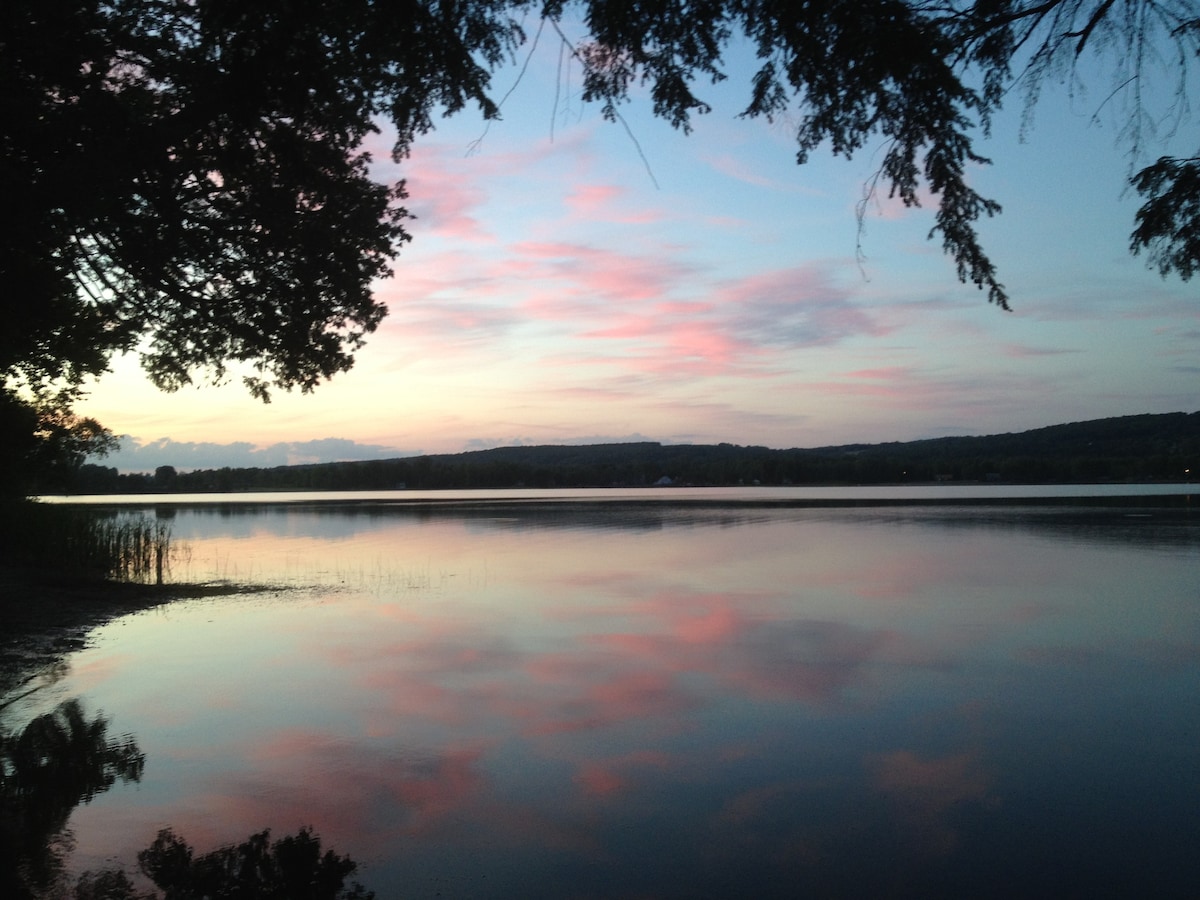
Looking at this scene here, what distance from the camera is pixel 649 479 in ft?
484

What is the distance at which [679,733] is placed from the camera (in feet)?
27.7

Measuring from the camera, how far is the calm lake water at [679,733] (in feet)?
18.5

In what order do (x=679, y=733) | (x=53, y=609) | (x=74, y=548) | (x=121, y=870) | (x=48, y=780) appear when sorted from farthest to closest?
1. (x=74, y=548)
2. (x=53, y=609)
3. (x=679, y=733)
4. (x=48, y=780)
5. (x=121, y=870)

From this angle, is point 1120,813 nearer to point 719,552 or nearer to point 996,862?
point 996,862

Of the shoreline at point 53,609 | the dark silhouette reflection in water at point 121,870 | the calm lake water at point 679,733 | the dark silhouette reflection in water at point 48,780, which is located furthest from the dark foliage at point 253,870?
the shoreline at point 53,609

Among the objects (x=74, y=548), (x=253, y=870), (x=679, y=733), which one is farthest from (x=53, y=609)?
(x=253, y=870)

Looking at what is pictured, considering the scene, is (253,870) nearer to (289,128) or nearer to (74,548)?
(289,128)

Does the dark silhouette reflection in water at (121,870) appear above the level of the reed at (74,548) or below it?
below

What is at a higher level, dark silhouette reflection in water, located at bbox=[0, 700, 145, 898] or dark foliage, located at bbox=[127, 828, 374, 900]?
dark silhouette reflection in water, located at bbox=[0, 700, 145, 898]

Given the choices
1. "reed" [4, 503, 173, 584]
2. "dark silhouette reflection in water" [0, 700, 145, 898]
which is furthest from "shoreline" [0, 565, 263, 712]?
"reed" [4, 503, 173, 584]

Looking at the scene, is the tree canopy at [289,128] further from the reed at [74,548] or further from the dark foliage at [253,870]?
the reed at [74,548]

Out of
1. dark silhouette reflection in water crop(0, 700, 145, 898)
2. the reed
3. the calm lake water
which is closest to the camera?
dark silhouette reflection in water crop(0, 700, 145, 898)

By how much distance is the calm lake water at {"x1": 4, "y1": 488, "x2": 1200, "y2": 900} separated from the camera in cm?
565

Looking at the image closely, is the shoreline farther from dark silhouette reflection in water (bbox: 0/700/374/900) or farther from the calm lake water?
dark silhouette reflection in water (bbox: 0/700/374/900)
